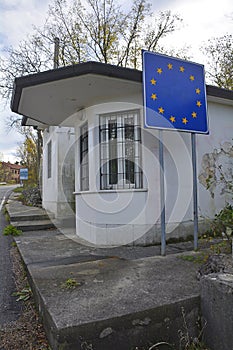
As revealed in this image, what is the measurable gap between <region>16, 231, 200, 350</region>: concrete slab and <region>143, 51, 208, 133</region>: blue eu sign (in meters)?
1.92

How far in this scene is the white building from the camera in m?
4.79

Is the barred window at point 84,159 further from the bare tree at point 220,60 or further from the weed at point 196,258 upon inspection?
the bare tree at point 220,60

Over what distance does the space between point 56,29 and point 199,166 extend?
11.3 metres

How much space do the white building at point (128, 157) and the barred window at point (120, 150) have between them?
2 centimetres

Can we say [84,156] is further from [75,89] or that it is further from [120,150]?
[75,89]

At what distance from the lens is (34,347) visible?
224cm

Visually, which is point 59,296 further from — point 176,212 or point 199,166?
point 199,166

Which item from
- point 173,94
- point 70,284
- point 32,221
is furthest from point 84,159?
point 70,284

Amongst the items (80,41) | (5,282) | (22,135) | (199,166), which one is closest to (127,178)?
(199,166)

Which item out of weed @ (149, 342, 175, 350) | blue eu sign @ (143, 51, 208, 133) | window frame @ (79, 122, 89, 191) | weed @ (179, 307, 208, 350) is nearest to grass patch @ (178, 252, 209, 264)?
weed @ (179, 307, 208, 350)

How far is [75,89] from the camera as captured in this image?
4605 mm

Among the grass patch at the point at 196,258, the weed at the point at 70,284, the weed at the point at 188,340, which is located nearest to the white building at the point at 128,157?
the grass patch at the point at 196,258

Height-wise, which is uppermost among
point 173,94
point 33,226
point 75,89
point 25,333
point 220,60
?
point 220,60

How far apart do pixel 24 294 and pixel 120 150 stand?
2896 millimetres
